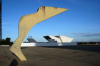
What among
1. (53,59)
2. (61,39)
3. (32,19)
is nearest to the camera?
(32,19)

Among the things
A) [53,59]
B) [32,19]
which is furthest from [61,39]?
[32,19]

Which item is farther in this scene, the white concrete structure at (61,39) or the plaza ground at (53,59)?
the white concrete structure at (61,39)

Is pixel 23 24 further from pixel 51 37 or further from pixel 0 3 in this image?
pixel 0 3

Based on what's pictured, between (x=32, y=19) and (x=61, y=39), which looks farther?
(x=61, y=39)

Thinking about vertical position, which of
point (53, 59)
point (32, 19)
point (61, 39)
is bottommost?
point (53, 59)

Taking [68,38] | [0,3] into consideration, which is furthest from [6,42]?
[68,38]

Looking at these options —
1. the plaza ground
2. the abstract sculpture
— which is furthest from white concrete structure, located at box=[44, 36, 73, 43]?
the abstract sculpture

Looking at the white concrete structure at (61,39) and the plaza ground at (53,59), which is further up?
the white concrete structure at (61,39)

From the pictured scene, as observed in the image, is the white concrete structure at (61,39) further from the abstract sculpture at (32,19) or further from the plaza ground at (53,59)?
the abstract sculpture at (32,19)

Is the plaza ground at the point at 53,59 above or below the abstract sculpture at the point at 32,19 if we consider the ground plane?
below

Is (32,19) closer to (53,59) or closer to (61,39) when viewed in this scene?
(53,59)

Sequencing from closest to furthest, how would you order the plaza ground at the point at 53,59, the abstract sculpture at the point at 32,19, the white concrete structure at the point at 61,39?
the plaza ground at the point at 53,59
the abstract sculpture at the point at 32,19
the white concrete structure at the point at 61,39

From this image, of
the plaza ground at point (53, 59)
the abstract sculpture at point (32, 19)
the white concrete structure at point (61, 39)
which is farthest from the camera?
the white concrete structure at point (61, 39)

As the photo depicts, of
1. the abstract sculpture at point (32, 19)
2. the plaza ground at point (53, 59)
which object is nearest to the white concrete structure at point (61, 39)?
the plaza ground at point (53, 59)
